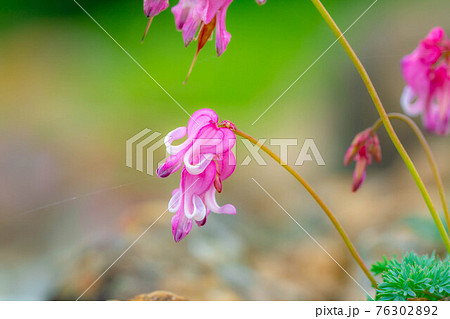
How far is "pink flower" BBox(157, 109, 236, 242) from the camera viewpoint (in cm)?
79

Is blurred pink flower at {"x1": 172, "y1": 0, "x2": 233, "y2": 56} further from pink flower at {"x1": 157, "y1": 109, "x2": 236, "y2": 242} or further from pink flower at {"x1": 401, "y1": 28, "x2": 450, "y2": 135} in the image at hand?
pink flower at {"x1": 401, "y1": 28, "x2": 450, "y2": 135}

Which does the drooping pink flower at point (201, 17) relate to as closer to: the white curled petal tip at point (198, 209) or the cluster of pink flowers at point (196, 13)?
the cluster of pink flowers at point (196, 13)

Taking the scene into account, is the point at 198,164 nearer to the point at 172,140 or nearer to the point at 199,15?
the point at 172,140

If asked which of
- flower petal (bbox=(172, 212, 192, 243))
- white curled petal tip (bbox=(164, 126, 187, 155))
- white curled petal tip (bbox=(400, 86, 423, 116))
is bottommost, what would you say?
flower petal (bbox=(172, 212, 192, 243))

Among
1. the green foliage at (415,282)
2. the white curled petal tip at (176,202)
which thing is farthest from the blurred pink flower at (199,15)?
the green foliage at (415,282)

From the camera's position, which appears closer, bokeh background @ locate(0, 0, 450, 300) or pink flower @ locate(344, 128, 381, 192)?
pink flower @ locate(344, 128, 381, 192)

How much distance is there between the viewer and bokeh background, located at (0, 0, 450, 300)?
1.09m

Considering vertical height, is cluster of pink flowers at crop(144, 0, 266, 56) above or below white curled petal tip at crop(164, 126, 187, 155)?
above

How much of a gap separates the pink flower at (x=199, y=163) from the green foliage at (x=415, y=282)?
307 mm

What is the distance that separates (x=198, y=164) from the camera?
0.79 metres

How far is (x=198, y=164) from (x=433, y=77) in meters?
0.40

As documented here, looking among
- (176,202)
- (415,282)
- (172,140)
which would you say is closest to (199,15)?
(172,140)

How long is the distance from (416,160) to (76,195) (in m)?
0.79

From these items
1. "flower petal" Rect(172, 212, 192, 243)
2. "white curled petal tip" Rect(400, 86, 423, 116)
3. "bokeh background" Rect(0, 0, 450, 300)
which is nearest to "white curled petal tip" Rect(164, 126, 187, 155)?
"flower petal" Rect(172, 212, 192, 243)
